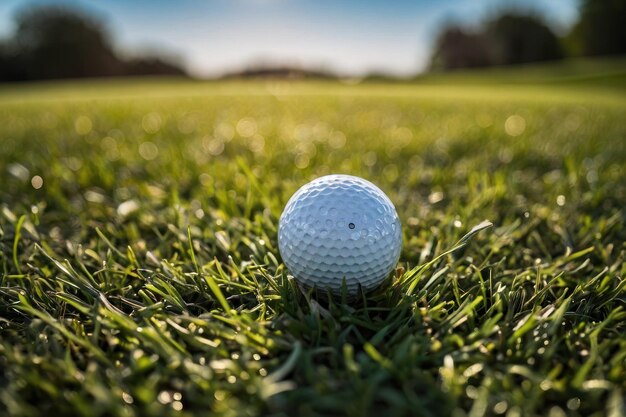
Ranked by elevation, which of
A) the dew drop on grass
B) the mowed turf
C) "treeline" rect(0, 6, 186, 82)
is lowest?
the mowed turf

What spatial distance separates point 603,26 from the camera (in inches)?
1574

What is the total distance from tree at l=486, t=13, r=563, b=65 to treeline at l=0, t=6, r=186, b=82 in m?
34.3

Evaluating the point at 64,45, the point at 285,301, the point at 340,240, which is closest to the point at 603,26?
the point at 340,240

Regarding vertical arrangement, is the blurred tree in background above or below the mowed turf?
above

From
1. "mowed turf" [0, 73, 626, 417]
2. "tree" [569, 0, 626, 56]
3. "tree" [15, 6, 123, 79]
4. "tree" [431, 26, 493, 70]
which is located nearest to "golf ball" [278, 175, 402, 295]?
"mowed turf" [0, 73, 626, 417]

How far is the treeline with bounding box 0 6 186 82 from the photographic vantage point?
1636 inches

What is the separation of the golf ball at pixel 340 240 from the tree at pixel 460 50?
179 feet

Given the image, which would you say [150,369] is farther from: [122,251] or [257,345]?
[122,251]

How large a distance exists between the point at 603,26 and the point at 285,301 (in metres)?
48.2

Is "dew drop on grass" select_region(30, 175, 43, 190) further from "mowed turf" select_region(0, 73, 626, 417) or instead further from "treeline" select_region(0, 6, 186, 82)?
"treeline" select_region(0, 6, 186, 82)

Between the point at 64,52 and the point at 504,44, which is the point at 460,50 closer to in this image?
the point at 504,44

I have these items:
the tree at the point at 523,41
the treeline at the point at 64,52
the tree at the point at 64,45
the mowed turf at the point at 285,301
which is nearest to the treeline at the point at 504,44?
the tree at the point at 523,41

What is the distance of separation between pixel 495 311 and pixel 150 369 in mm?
1045

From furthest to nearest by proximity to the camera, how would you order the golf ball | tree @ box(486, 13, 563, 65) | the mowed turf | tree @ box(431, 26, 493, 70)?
tree @ box(431, 26, 493, 70)
tree @ box(486, 13, 563, 65)
the golf ball
the mowed turf
